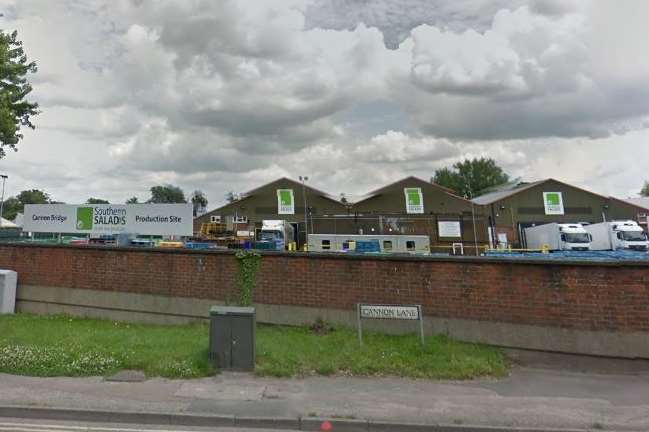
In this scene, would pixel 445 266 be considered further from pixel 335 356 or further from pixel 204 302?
pixel 204 302

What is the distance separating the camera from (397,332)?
344 inches

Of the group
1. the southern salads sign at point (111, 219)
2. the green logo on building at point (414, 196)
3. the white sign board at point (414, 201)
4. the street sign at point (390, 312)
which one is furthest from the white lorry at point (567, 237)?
the southern salads sign at point (111, 219)

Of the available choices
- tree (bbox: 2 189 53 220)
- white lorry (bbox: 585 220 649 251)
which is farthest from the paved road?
tree (bbox: 2 189 53 220)

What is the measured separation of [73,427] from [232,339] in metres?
2.62

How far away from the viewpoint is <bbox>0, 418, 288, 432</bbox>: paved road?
4.72 m

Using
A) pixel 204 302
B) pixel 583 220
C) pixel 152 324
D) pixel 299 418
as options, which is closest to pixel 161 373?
pixel 299 418

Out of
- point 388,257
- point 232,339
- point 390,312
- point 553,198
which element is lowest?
point 232,339

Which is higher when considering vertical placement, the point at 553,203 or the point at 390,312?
the point at 553,203

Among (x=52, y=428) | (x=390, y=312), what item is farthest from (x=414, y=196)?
(x=52, y=428)

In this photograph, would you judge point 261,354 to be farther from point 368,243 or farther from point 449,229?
point 449,229

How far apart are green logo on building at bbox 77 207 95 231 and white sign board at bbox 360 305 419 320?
1130 cm

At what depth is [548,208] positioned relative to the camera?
45.2 meters

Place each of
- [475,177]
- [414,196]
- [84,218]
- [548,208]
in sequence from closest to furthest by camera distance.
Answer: [84,218]
[414,196]
[548,208]
[475,177]

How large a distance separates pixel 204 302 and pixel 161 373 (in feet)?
12.2
